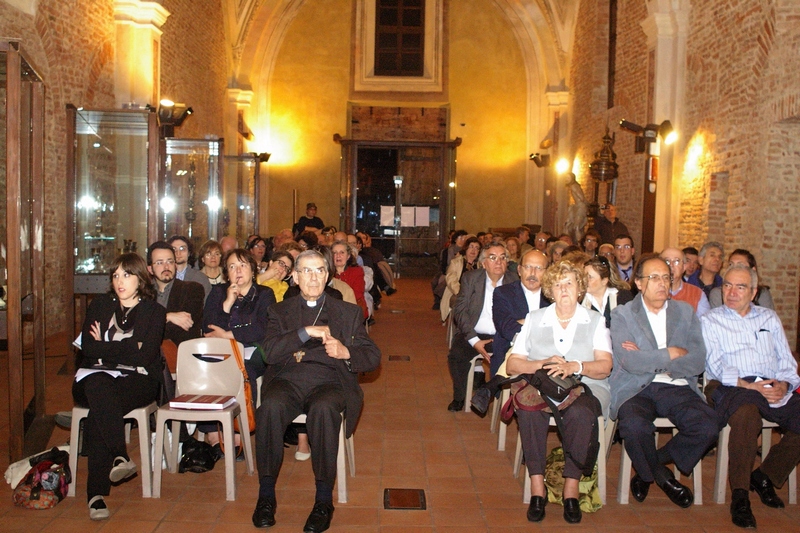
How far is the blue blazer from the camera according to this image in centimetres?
536

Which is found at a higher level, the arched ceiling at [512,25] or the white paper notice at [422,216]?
the arched ceiling at [512,25]

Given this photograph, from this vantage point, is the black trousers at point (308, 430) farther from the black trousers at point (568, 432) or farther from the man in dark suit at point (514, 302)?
the man in dark suit at point (514, 302)

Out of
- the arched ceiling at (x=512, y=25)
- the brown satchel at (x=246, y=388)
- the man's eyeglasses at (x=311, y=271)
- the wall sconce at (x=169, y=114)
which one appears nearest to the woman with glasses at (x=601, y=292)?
the man's eyeglasses at (x=311, y=271)

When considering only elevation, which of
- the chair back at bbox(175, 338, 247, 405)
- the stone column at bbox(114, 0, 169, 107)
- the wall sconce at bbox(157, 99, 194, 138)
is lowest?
the chair back at bbox(175, 338, 247, 405)

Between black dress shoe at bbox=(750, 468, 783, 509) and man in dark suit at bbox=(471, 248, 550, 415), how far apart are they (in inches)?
66.2

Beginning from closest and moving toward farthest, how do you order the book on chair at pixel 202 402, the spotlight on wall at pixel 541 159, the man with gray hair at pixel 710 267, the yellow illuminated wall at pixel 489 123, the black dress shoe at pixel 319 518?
the black dress shoe at pixel 319 518 → the book on chair at pixel 202 402 → the man with gray hair at pixel 710 267 → the spotlight on wall at pixel 541 159 → the yellow illuminated wall at pixel 489 123

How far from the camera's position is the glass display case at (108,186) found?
286 inches

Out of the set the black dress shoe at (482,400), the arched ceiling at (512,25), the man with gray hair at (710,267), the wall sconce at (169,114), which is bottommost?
the black dress shoe at (482,400)

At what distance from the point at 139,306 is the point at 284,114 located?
15.5 m

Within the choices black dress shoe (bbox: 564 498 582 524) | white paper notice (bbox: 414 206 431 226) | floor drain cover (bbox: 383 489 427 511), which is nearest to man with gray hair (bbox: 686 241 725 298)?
black dress shoe (bbox: 564 498 582 524)

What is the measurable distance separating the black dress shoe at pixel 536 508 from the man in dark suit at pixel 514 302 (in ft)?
4.31

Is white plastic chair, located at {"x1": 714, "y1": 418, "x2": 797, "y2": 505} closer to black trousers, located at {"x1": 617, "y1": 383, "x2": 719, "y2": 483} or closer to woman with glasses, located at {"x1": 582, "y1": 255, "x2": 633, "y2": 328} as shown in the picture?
black trousers, located at {"x1": 617, "y1": 383, "x2": 719, "y2": 483}

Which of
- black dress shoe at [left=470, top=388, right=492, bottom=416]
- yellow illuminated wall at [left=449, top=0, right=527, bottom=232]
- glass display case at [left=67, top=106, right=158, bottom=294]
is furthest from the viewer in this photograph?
yellow illuminated wall at [left=449, top=0, right=527, bottom=232]

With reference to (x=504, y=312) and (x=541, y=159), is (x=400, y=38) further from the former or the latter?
(x=504, y=312)
